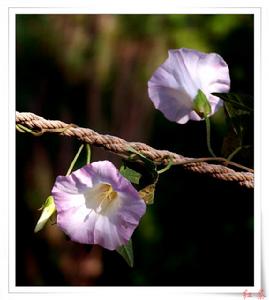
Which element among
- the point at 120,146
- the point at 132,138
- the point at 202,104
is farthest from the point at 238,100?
the point at 132,138

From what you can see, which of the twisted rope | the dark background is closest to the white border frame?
the dark background

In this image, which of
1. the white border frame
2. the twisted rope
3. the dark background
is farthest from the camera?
the dark background

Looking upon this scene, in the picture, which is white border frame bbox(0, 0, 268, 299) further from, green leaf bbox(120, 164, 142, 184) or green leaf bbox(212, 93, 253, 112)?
green leaf bbox(120, 164, 142, 184)

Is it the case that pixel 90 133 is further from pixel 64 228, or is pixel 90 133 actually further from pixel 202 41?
pixel 202 41

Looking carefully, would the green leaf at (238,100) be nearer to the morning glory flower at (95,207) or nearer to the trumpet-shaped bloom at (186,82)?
the trumpet-shaped bloom at (186,82)

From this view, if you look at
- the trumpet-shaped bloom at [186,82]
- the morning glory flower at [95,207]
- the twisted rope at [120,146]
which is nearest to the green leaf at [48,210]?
the morning glory flower at [95,207]
